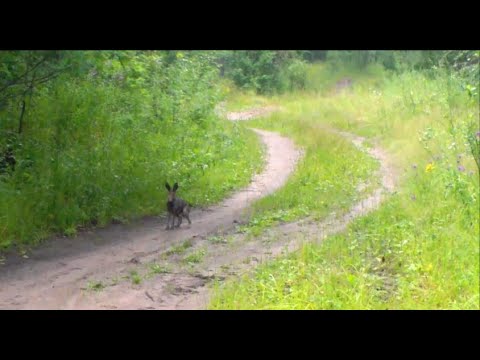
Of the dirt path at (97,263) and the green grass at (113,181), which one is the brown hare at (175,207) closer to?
the dirt path at (97,263)

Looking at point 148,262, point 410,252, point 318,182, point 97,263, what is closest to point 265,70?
point 318,182

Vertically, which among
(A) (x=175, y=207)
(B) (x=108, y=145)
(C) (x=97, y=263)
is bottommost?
(C) (x=97, y=263)

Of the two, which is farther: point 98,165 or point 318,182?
point 318,182

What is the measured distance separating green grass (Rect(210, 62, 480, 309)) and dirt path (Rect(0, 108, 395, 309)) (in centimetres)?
47

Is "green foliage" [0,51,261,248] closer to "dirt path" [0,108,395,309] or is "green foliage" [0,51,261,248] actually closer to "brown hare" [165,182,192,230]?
"dirt path" [0,108,395,309]

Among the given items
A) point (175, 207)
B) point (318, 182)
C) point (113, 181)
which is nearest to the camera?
point (175, 207)

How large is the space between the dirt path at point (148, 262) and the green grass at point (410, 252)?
18.6 inches

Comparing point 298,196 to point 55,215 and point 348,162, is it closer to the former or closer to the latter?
point 348,162

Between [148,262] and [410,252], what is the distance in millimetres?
3254

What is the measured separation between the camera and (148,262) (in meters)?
7.98

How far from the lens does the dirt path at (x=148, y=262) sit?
6738 millimetres

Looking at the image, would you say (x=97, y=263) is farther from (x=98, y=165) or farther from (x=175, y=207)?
(x=98, y=165)
